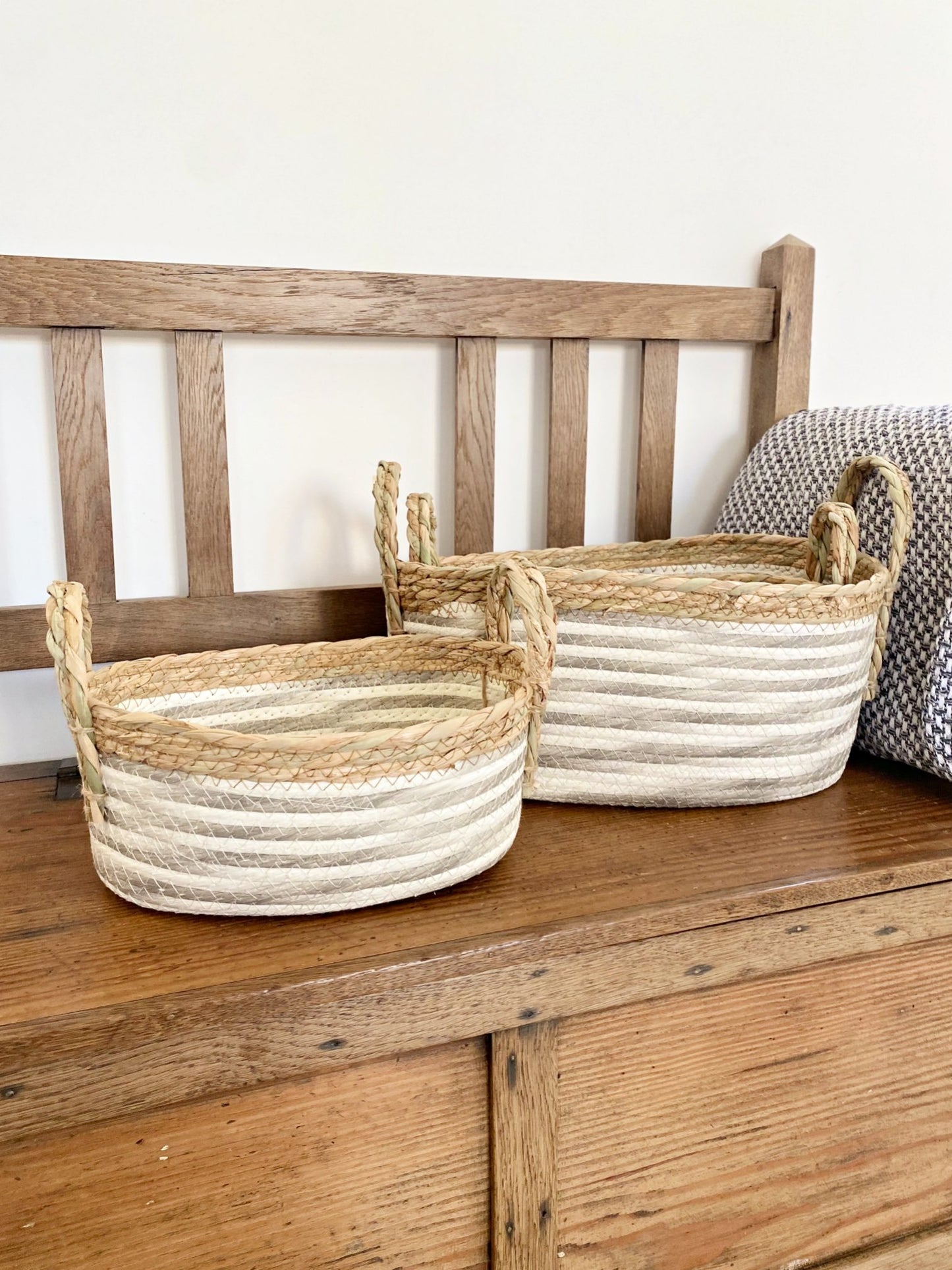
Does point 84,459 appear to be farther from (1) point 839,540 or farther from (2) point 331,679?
(1) point 839,540

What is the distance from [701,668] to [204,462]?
535 millimetres

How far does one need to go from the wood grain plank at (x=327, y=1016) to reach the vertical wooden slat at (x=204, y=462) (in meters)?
0.52

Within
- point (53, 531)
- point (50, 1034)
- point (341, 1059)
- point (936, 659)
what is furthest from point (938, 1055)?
point (53, 531)

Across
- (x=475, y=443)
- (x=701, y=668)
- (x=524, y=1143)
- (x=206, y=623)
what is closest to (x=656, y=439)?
(x=475, y=443)

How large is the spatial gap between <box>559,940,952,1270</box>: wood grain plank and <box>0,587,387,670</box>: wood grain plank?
20.7 inches

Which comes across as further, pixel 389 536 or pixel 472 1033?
pixel 389 536

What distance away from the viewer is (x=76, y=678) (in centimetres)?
65

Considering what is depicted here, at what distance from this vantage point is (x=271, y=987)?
595 mm

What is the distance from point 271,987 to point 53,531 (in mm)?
590

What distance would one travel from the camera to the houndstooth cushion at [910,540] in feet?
2.92

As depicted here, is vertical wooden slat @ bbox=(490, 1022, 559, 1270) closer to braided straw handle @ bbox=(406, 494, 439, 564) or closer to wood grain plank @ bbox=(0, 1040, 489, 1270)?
wood grain plank @ bbox=(0, 1040, 489, 1270)

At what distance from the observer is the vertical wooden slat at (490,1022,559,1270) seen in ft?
2.17

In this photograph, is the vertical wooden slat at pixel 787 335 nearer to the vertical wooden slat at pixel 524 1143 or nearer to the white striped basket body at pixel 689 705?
the white striped basket body at pixel 689 705

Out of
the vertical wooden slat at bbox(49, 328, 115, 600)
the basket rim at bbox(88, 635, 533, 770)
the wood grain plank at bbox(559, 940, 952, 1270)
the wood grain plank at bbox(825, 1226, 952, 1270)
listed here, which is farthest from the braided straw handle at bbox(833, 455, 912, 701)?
the vertical wooden slat at bbox(49, 328, 115, 600)
